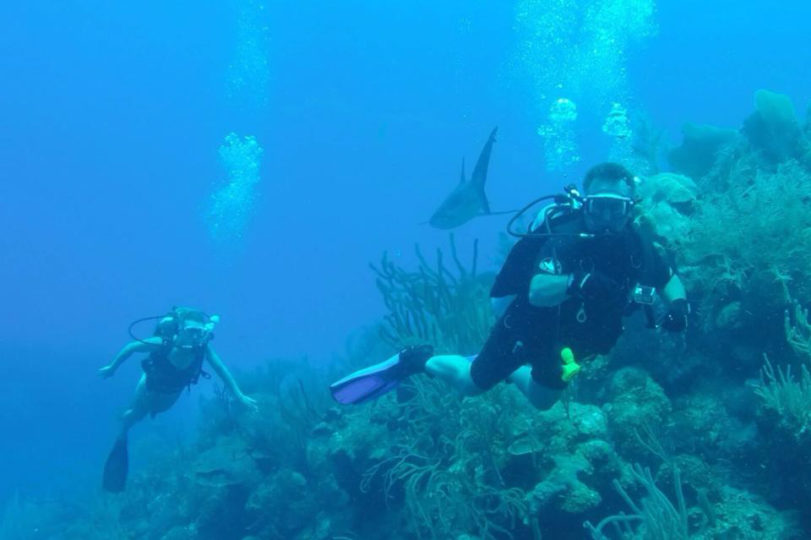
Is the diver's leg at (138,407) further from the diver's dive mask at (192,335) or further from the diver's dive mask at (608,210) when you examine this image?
the diver's dive mask at (608,210)

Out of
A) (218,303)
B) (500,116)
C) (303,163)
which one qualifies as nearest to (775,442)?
(500,116)

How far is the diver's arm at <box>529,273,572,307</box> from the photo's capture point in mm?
3672

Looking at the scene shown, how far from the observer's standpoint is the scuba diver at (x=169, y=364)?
9094mm

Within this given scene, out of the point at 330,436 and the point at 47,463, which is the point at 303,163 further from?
the point at 330,436

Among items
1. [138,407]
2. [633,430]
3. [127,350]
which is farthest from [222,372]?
[633,430]

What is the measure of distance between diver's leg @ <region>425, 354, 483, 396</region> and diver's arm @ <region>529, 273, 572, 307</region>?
1.30 m

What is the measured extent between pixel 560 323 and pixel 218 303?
118281 millimetres

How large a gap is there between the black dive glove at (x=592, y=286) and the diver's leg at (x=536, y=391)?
97 cm

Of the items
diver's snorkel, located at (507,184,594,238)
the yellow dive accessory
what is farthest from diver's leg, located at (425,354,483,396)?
diver's snorkel, located at (507,184,594,238)

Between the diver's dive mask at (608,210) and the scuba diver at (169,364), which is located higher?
the scuba diver at (169,364)

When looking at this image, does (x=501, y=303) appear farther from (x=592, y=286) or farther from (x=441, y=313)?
(x=441, y=313)

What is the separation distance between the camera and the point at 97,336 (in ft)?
265

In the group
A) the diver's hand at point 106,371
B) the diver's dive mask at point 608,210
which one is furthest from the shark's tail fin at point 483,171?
the diver's hand at point 106,371

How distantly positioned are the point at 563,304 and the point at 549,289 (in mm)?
389
